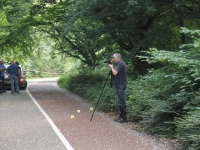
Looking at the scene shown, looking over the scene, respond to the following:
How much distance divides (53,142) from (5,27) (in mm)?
14323

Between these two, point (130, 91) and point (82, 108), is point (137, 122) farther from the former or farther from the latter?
point (82, 108)

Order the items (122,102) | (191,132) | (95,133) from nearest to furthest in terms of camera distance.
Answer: (191,132)
(95,133)
(122,102)

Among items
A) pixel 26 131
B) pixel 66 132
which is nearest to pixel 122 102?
pixel 66 132

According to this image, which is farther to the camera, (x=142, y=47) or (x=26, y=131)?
(x=142, y=47)

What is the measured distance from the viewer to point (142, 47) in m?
13.9

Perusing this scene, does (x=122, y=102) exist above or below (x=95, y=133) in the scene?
above

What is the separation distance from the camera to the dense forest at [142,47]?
7633mm

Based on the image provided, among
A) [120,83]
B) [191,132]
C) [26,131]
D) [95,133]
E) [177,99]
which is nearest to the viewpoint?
[191,132]

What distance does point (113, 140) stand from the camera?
769 cm

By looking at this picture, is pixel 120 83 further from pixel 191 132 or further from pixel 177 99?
pixel 191 132

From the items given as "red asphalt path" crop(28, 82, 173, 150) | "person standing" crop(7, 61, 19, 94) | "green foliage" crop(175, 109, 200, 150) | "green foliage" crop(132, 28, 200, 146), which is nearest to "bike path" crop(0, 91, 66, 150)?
"red asphalt path" crop(28, 82, 173, 150)

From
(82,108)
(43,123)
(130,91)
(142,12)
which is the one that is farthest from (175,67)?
(142,12)

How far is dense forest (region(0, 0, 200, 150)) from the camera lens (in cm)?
763

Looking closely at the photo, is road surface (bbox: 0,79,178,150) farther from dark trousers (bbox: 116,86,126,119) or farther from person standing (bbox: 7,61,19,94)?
person standing (bbox: 7,61,19,94)
